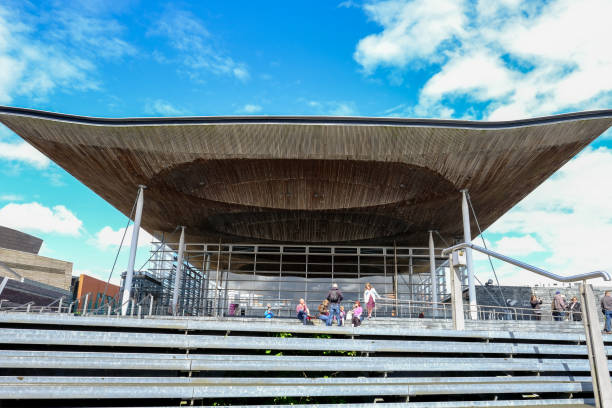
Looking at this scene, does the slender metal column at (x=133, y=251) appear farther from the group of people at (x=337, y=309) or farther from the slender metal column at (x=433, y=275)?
the slender metal column at (x=433, y=275)

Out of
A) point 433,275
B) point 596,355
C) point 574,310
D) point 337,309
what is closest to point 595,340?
point 596,355

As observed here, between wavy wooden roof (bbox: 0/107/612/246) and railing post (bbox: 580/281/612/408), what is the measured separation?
38.7 feet

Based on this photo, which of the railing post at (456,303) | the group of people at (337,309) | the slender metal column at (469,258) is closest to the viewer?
the railing post at (456,303)

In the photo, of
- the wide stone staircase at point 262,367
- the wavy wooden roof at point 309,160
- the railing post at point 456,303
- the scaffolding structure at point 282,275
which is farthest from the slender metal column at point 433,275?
the wide stone staircase at point 262,367

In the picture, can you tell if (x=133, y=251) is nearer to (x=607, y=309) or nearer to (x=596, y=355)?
(x=607, y=309)

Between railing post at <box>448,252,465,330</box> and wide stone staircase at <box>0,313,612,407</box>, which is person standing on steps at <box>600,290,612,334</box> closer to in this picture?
wide stone staircase at <box>0,313,612,407</box>

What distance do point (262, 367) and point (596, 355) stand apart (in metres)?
5.08

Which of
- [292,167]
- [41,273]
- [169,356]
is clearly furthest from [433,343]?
[41,273]

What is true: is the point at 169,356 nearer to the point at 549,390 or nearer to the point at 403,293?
the point at 549,390

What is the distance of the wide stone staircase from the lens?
6.48 metres

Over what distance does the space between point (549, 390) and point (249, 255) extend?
86.5 feet

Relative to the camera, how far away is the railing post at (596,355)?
6824 millimetres

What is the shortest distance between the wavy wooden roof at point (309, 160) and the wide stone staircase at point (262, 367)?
36.5 ft

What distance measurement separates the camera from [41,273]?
38.3 metres
